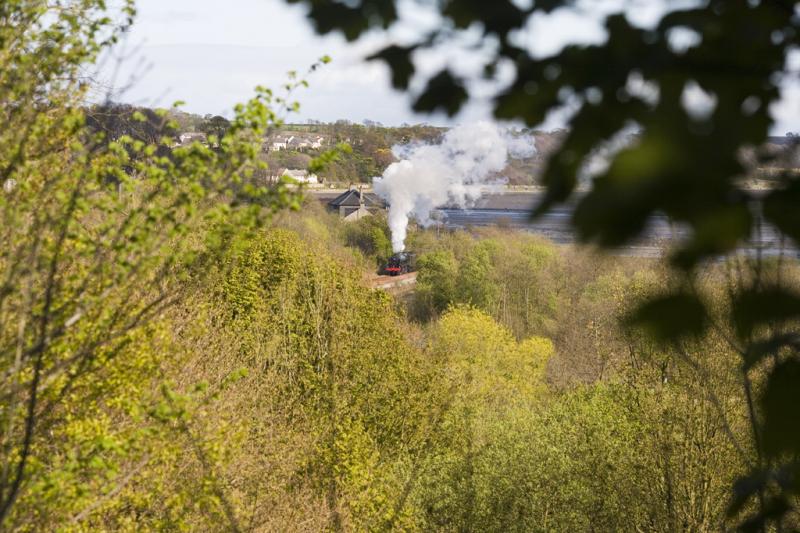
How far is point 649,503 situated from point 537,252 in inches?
1526

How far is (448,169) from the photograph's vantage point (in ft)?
266

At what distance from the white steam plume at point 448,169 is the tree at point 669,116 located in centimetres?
6749

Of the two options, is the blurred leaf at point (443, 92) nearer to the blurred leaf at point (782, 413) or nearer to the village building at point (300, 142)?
the blurred leaf at point (782, 413)

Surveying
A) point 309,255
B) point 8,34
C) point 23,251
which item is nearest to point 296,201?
point 23,251

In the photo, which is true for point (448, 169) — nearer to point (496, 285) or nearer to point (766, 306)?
point (496, 285)

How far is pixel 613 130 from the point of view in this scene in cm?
168

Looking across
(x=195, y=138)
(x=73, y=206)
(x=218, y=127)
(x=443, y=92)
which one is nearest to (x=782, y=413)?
(x=443, y=92)

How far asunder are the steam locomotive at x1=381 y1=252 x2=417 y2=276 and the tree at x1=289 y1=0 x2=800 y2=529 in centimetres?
6011

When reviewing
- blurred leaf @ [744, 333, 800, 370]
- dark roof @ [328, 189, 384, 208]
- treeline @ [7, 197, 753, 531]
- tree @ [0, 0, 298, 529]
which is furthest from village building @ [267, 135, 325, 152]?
blurred leaf @ [744, 333, 800, 370]

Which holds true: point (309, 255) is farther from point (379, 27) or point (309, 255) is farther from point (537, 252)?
point (537, 252)

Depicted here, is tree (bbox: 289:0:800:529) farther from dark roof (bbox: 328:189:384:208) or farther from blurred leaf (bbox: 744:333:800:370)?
dark roof (bbox: 328:189:384:208)

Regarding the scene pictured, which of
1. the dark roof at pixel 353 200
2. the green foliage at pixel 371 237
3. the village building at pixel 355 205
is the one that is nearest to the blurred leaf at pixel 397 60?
the green foliage at pixel 371 237

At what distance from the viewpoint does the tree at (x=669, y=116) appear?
4.22 feet

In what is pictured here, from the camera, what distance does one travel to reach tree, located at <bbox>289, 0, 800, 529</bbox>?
1.29 m
